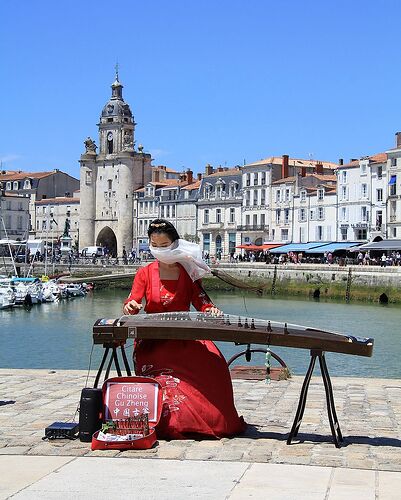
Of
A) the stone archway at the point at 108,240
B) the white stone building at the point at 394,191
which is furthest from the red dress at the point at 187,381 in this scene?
the stone archway at the point at 108,240

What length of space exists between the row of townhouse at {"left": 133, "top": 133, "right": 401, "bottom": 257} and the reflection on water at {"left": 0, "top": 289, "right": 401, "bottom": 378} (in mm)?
13916

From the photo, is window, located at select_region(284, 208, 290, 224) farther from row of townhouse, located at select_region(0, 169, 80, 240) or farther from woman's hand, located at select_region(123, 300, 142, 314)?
woman's hand, located at select_region(123, 300, 142, 314)

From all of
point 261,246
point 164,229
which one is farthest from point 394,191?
point 164,229

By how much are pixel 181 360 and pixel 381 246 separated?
6303cm

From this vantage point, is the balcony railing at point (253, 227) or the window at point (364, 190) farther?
the balcony railing at point (253, 227)

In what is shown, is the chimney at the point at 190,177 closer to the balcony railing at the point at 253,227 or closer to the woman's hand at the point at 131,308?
the balcony railing at the point at 253,227

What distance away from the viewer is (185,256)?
9.56m

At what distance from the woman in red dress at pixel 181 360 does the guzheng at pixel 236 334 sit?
11.4 inches

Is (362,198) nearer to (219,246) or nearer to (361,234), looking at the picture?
(361,234)

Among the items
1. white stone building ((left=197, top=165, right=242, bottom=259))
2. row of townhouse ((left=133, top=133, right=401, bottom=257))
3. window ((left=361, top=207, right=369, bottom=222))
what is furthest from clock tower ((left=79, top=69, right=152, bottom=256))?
window ((left=361, top=207, right=369, bottom=222))

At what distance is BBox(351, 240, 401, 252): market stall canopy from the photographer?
2745 inches

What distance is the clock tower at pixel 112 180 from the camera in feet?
341

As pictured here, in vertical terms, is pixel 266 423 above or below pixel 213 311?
below

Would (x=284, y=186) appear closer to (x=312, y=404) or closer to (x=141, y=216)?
(x=141, y=216)
